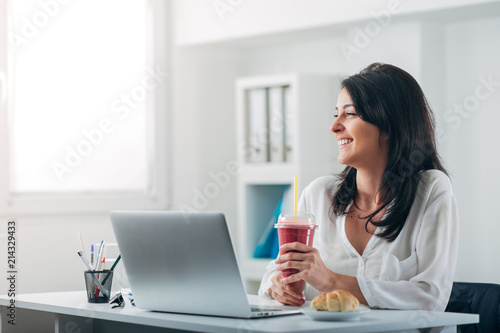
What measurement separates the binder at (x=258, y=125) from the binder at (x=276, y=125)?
0.03 meters

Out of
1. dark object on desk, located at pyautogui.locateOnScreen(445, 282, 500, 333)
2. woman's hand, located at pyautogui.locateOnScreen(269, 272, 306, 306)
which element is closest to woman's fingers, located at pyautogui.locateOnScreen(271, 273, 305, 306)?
woman's hand, located at pyautogui.locateOnScreen(269, 272, 306, 306)

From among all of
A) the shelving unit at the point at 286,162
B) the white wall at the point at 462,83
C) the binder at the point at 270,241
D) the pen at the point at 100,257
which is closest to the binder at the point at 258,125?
the shelving unit at the point at 286,162

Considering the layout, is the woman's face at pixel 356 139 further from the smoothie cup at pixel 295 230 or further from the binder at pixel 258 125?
the binder at pixel 258 125

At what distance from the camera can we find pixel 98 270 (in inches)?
85.4

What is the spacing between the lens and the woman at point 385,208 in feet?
6.26

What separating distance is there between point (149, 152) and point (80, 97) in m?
0.49

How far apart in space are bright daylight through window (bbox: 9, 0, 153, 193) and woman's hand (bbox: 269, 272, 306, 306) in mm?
1989

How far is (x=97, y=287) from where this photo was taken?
2.10m

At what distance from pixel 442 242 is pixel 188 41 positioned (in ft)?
7.86

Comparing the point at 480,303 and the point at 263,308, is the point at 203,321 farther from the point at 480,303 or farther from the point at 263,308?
the point at 480,303

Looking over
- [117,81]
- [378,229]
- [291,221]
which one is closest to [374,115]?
[378,229]

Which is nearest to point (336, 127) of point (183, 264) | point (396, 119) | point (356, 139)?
point (356, 139)

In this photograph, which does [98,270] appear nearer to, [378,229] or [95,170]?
[378,229]

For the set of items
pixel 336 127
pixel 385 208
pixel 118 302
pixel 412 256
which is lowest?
pixel 118 302
